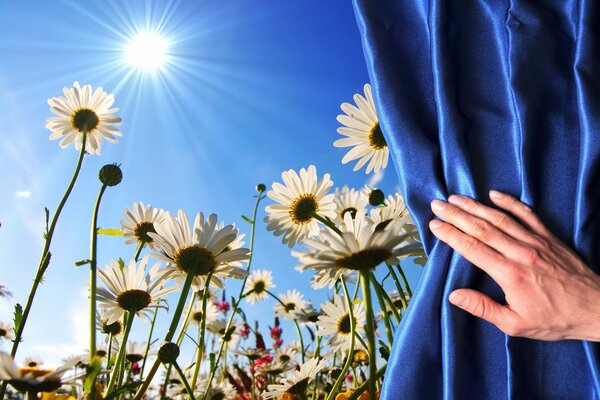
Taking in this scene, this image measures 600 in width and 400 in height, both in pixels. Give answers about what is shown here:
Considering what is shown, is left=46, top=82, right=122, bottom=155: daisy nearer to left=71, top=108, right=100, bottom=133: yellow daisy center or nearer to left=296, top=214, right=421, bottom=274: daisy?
left=71, top=108, right=100, bottom=133: yellow daisy center

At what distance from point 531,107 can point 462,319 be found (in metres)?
0.42

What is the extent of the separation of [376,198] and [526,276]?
24.9 inches

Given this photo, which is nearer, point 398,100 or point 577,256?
point 577,256

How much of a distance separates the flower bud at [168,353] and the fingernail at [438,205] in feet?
1.63

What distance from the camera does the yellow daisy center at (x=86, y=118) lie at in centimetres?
151

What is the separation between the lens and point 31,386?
0.63m

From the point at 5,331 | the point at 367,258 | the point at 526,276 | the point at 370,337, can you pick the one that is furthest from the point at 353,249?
the point at 5,331

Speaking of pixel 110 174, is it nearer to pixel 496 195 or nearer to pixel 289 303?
pixel 496 195

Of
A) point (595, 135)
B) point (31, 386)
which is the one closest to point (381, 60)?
point (595, 135)

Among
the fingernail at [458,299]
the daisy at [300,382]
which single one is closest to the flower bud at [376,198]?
the daisy at [300,382]

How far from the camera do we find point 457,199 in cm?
93

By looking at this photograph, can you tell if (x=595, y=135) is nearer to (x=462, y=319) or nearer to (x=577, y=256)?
(x=577, y=256)

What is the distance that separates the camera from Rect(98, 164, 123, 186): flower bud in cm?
117

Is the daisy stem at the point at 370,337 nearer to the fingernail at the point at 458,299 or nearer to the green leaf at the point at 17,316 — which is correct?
the fingernail at the point at 458,299
